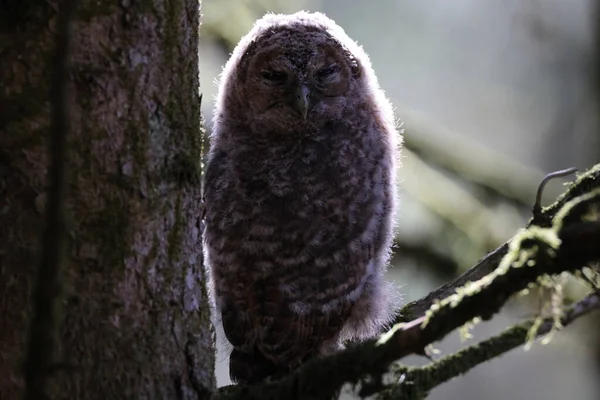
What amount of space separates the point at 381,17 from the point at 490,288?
909cm

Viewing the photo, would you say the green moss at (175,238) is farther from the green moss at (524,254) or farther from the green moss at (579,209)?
the green moss at (579,209)

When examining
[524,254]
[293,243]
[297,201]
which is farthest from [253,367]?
[524,254]

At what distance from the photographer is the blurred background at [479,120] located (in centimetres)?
531

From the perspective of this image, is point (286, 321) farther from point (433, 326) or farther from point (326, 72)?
point (433, 326)

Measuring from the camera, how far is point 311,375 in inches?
73.2

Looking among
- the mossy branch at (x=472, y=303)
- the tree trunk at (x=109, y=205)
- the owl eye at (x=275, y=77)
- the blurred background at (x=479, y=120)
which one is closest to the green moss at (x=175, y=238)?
the tree trunk at (x=109, y=205)

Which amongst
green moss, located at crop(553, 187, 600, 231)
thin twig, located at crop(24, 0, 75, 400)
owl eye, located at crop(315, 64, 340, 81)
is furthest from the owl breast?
thin twig, located at crop(24, 0, 75, 400)

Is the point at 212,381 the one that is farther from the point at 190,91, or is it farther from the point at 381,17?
the point at 381,17

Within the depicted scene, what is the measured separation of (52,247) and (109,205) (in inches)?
29.0

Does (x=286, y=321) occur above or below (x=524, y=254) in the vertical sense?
above

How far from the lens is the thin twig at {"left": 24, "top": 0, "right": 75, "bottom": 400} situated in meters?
1.24

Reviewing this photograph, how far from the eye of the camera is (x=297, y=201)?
3000 mm

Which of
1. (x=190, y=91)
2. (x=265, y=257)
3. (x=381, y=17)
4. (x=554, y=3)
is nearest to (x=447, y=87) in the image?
(x=381, y=17)

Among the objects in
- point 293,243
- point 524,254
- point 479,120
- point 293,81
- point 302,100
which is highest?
point 479,120
